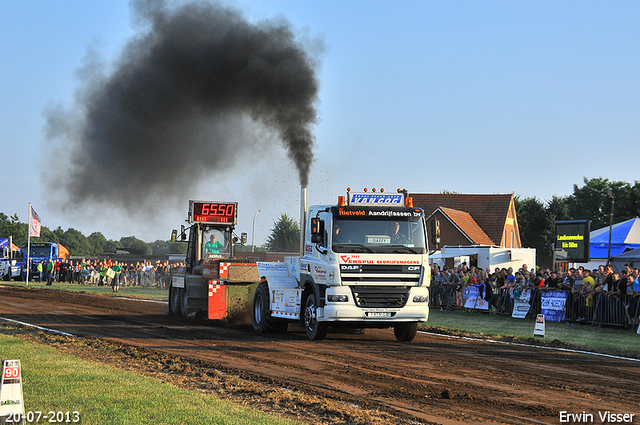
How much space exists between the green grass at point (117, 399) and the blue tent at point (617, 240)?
37.3 m

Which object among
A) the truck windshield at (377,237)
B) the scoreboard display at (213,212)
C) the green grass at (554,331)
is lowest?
the green grass at (554,331)

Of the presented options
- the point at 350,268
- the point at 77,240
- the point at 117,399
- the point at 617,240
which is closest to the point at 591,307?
the point at 350,268

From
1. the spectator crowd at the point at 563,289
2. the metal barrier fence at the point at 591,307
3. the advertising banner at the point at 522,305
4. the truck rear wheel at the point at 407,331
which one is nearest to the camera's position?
the truck rear wheel at the point at 407,331

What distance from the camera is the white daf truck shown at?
13.6 m

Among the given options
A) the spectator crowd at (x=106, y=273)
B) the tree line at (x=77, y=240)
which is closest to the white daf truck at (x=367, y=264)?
the spectator crowd at (x=106, y=273)

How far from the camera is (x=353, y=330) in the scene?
16922mm

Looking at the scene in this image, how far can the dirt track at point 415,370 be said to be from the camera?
7836 millimetres

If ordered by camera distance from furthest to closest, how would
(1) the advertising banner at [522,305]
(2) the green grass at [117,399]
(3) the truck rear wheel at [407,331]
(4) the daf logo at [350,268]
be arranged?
(1) the advertising banner at [522,305]
(3) the truck rear wheel at [407,331]
(4) the daf logo at [350,268]
(2) the green grass at [117,399]

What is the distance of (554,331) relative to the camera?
57.8ft

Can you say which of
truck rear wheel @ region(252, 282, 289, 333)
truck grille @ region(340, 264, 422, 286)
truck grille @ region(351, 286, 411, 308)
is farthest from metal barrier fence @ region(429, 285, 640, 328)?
truck rear wheel @ region(252, 282, 289, 333)

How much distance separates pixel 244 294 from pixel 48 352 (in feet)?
23.3

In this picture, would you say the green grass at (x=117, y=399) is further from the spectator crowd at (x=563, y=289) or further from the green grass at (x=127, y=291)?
the green grass at (x=127, y=291)

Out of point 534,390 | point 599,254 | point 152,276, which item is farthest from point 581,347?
point 152,276

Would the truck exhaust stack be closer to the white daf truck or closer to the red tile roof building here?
the white daf truck
